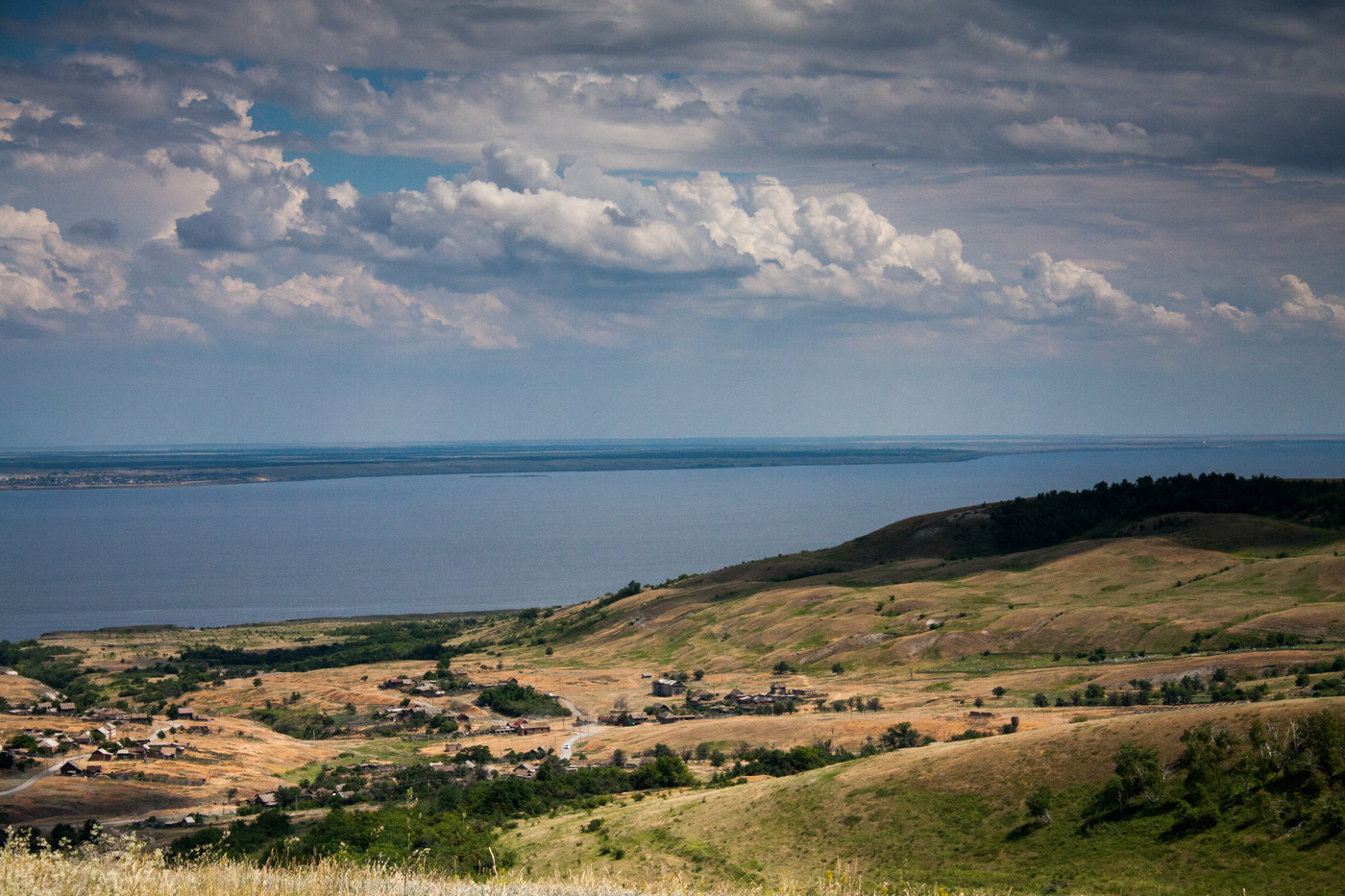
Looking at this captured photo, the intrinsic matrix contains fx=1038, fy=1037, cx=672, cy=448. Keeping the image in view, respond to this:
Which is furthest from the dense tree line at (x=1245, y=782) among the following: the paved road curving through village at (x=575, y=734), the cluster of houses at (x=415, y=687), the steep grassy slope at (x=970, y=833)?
the cluster of houses at (x=415, y=687)

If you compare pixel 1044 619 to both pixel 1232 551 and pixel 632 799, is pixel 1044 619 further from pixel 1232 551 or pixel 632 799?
pixel 632 799

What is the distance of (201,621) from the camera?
161000mm

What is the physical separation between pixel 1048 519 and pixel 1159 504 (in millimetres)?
13464

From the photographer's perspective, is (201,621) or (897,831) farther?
(201,621)

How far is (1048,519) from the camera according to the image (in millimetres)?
136875

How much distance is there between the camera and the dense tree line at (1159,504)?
119 m

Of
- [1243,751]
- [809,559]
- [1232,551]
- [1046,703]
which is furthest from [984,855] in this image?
[809,559]

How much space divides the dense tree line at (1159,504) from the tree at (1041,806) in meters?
99.3

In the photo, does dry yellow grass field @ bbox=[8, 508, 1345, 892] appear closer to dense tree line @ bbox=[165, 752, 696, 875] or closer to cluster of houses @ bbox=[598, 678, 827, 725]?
cluster of houses @ bbox=[598, 678, 827, 725]

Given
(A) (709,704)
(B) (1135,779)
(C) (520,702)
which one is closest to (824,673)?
(A) (709,704)

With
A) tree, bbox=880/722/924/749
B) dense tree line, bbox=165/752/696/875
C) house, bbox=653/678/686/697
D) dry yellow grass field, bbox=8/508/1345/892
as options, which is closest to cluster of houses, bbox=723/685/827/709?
dry yellow grass field, bbox=8/508/1345/892

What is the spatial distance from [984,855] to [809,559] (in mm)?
109468

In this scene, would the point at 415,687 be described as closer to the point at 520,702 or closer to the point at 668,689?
the point at 520,702

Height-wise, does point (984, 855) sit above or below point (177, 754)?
above
